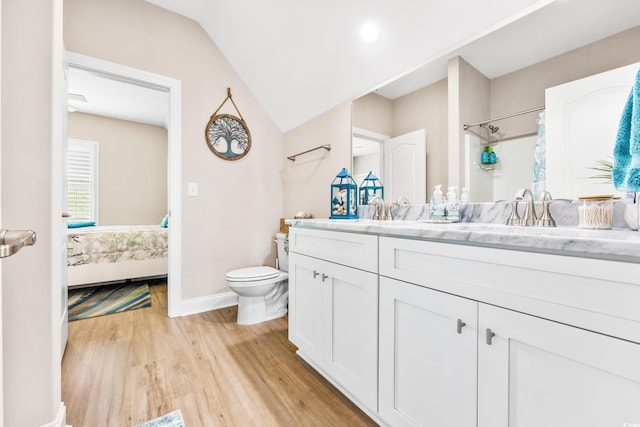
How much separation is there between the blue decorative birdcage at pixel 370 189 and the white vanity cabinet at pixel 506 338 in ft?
2.80

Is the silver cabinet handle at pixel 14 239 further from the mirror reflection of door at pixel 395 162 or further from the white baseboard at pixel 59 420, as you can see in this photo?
the mirror reflection of door at pixel 395 162

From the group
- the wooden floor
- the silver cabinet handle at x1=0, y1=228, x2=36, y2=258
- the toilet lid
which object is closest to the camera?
the silver cabinet handle at x1=0, y1=228, x2=36, y2=258

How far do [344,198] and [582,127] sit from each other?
127cm

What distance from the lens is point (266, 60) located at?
7.88 ft

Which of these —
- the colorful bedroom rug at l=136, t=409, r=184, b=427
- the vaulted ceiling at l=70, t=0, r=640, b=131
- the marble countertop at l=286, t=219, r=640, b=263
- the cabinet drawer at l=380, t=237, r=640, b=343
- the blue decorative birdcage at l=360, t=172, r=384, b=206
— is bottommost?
the colorful bedroom rug at l=136, t=409, r=184, b=427

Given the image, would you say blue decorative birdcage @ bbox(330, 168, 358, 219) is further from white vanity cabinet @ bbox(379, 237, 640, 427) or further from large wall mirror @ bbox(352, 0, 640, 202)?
white vanity cabinet @ bbox(379, 237, 640, 427)

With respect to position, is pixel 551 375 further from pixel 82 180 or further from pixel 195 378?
pixel 82 180

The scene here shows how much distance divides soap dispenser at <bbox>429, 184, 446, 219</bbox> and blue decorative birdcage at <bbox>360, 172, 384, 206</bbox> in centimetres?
47

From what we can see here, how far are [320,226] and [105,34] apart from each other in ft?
7.43

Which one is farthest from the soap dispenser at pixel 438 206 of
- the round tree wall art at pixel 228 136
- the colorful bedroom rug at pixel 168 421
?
the round tree wall art at pixel 228 136

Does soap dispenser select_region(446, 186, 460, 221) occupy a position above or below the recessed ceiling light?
below

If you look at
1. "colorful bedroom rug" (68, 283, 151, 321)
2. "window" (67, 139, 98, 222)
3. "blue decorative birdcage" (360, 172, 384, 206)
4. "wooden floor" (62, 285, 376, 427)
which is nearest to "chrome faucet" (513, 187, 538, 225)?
"blue decorative birdcage" (360, 172, 384, 206)

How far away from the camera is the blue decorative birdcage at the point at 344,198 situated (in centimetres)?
196

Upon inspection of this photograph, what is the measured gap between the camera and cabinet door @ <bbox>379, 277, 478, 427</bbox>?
0.83 meters
